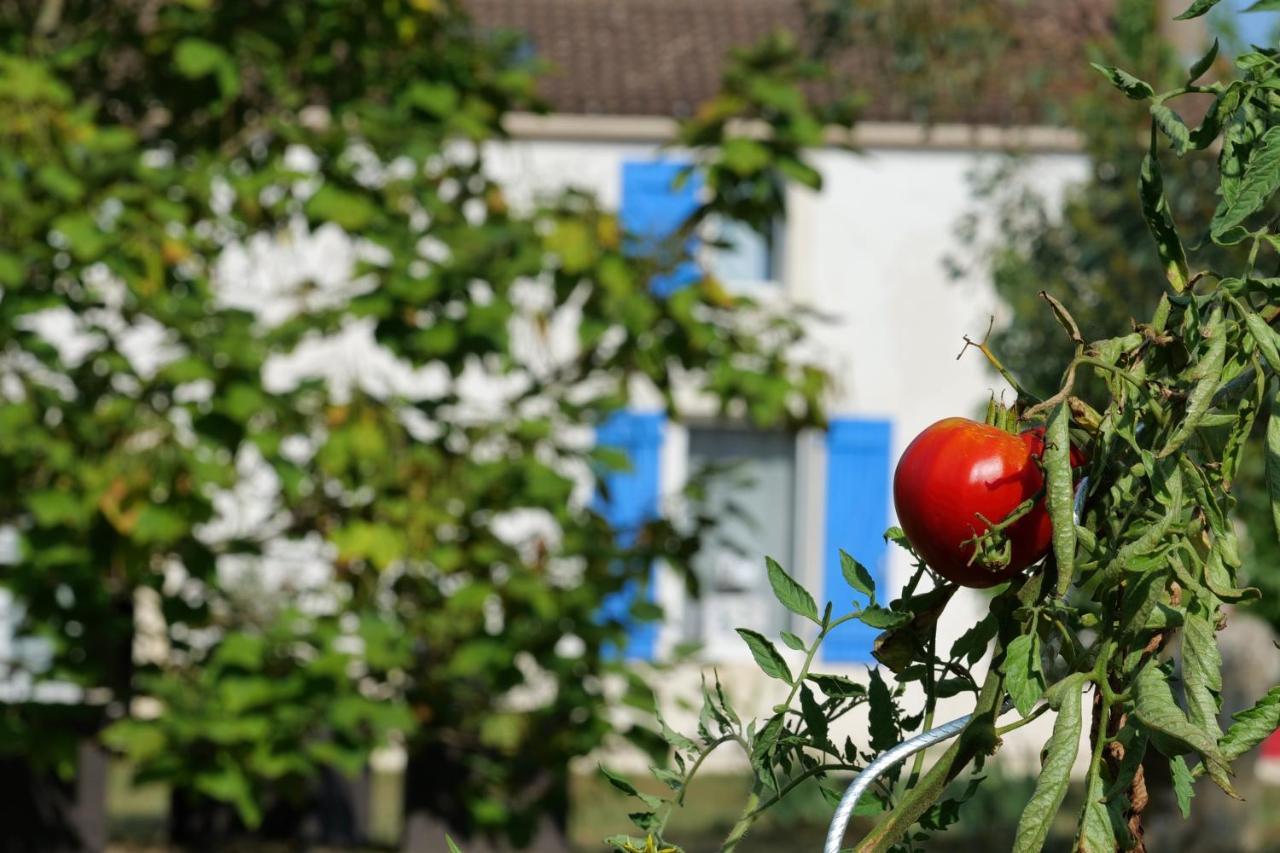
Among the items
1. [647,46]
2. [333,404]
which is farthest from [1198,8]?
[647,46]

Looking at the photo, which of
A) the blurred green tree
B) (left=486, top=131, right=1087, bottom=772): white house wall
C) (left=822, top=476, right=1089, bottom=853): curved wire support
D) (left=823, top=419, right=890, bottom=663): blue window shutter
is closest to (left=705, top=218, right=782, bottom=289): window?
(left=486, top=131, right=1087, bottom=772): white house wall

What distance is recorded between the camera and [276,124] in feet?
15.7

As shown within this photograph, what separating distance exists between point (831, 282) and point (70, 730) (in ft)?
30.4

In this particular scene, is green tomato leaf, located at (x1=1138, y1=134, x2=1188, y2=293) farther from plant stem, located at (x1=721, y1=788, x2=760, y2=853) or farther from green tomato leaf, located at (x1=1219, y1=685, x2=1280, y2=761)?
plant stem, located at (x1=721, y1=788, x2=760, y2=853)

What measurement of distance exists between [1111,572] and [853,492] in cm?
1220

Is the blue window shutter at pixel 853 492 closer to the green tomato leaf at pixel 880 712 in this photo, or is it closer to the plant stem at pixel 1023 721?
the green tomato leaf at pixel 880 712

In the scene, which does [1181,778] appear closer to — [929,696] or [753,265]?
[929,696]

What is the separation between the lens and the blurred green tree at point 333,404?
4.38 metres

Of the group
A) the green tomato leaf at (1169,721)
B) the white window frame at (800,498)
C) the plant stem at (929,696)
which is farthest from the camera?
the white window frame at (800,498)

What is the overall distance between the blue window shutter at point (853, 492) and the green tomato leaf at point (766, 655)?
39.2 ft

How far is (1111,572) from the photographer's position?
1092 millimetres

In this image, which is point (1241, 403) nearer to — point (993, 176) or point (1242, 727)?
point (1242, 727)

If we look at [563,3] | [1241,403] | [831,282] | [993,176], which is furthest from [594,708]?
[563,3]

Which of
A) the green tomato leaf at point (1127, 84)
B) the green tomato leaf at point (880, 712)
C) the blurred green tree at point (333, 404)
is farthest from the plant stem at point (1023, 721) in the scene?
the blurred green tree at point (333, 404)
